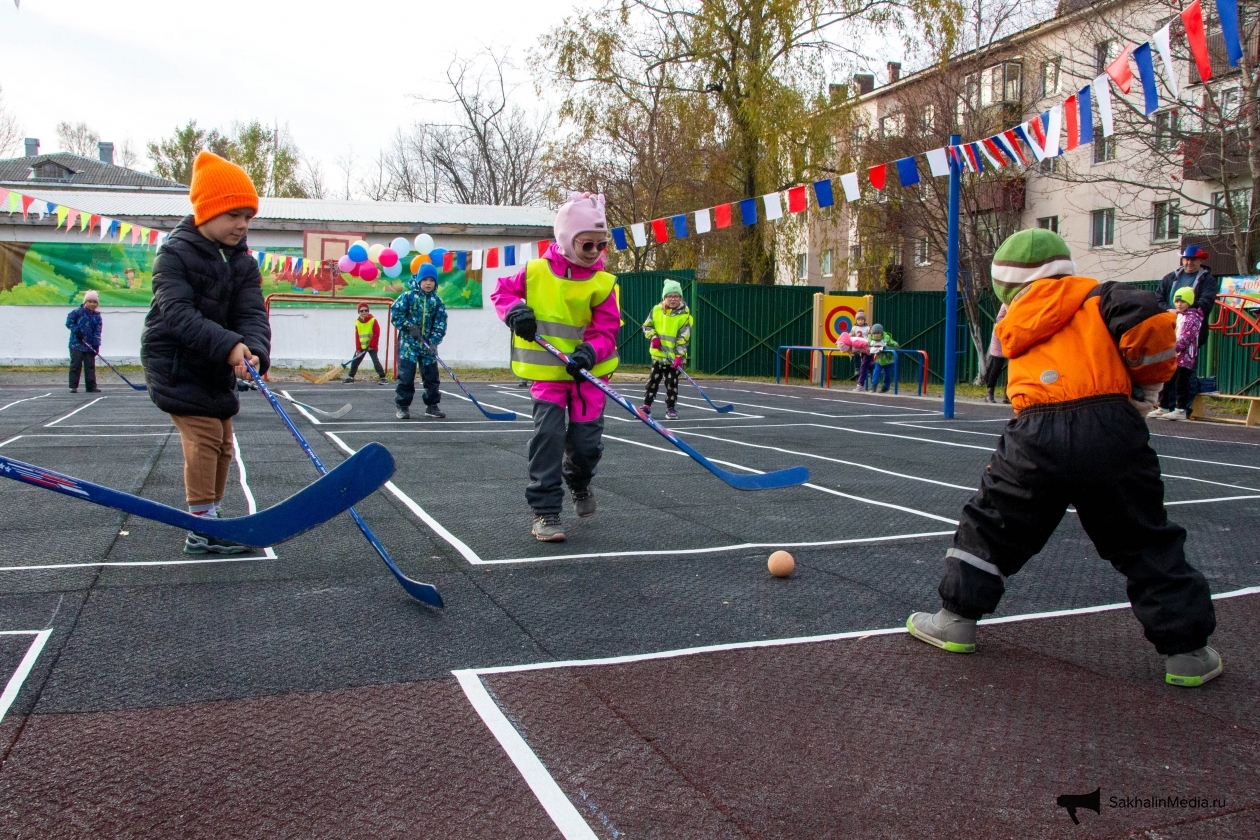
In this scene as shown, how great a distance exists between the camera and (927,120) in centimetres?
2638

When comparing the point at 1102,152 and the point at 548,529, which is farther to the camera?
the point at 1102,152

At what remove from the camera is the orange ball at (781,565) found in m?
4.86

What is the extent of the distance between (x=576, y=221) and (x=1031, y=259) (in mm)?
2854

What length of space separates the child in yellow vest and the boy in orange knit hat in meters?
8.57

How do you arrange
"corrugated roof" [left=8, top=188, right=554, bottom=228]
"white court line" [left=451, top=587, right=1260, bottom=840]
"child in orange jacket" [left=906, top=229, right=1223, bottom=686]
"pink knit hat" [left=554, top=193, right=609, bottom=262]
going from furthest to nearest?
1. "corrugated roof" [left=8, top=188, right=554, bottom=228]
2. "pink knit hat" [left=554, top=193, right=609, bottom=262]
3. "child in orange jacket" [left=906, top=229, right=1223, bottom=686]
4. "white court line" [left=451, top=587, right=1260, bottom=840]

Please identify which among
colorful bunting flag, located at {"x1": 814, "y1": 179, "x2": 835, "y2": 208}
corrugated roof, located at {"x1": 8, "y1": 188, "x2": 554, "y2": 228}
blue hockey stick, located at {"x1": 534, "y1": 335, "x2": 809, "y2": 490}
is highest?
corrugated roof, located at {"x1": 8, "y1": 188, "x2": 554, "y2": 228}

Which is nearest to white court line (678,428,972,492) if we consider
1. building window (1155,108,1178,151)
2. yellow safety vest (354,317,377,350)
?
yellow safety vest (354,317,377,350)

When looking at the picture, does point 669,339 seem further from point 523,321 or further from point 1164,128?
point 1164,128

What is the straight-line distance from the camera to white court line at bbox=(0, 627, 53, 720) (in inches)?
124

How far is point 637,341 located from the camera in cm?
2923

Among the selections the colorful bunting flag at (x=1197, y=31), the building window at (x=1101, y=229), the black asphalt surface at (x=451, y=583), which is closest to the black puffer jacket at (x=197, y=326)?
the black asphalt surface at (x=451, y=583)

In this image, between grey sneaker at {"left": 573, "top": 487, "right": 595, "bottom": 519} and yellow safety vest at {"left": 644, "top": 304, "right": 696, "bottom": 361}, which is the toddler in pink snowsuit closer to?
grey sneaker at {"left": 573, "top": 487, "right": 595, "bottom": 519}

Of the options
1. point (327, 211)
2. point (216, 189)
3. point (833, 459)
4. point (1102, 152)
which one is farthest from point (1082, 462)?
point (1102, 152)

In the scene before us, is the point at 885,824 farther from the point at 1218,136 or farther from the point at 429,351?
the point at 1218,136
